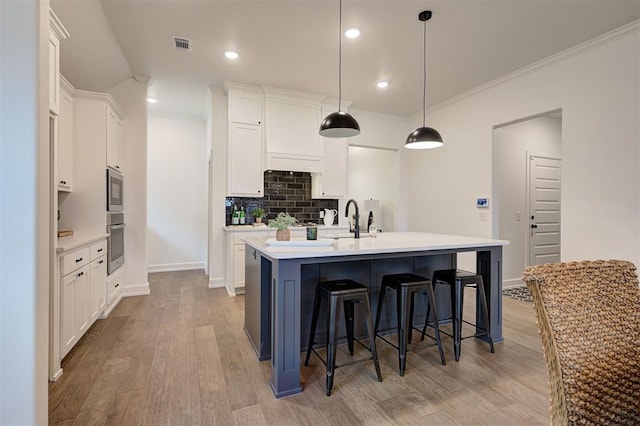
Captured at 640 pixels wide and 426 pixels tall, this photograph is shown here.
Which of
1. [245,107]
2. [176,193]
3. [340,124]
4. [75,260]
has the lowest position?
[75,260]

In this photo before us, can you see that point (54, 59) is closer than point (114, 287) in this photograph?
Yes

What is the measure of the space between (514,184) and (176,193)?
5.79 meters

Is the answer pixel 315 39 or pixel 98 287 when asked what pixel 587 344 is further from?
pixel 98 287

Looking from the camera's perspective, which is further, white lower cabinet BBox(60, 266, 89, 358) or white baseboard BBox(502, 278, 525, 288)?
white baseboard BBox(502, 278, 525, 288)

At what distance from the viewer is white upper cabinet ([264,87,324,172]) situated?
464cm

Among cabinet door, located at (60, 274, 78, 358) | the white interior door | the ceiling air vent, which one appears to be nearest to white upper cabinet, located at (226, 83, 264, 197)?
the ceiling air vent

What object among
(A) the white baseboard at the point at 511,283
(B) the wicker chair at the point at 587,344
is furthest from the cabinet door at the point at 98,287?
(A) the white baseboard at the point at 511,283

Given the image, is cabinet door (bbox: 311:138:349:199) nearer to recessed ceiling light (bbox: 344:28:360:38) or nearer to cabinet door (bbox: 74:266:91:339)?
recessed ceiling light (bbox: 344:28:360:38)

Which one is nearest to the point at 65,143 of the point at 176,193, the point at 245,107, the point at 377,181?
the point at 245,107

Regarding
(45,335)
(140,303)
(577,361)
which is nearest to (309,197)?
(140,303)

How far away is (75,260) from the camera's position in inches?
100

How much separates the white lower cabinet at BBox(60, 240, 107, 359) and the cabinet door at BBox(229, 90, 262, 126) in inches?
91.9

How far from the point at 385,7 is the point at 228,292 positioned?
3.80 meters

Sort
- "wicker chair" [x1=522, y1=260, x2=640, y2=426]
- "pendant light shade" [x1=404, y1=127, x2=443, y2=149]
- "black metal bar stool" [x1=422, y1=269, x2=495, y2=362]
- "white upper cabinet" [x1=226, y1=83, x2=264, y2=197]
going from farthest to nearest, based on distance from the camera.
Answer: "white upper cabinet" [x1=226, y1=83, x2=264, y2=197]
"pendant light shade" [x1=404, y1=127, x2=443, y2=149]
"black metal bar stool" [x1=422, y1=269, x2=495, y2=362]
"wicker chair" [x1=522, y1=260, x2=640, y2=426]
